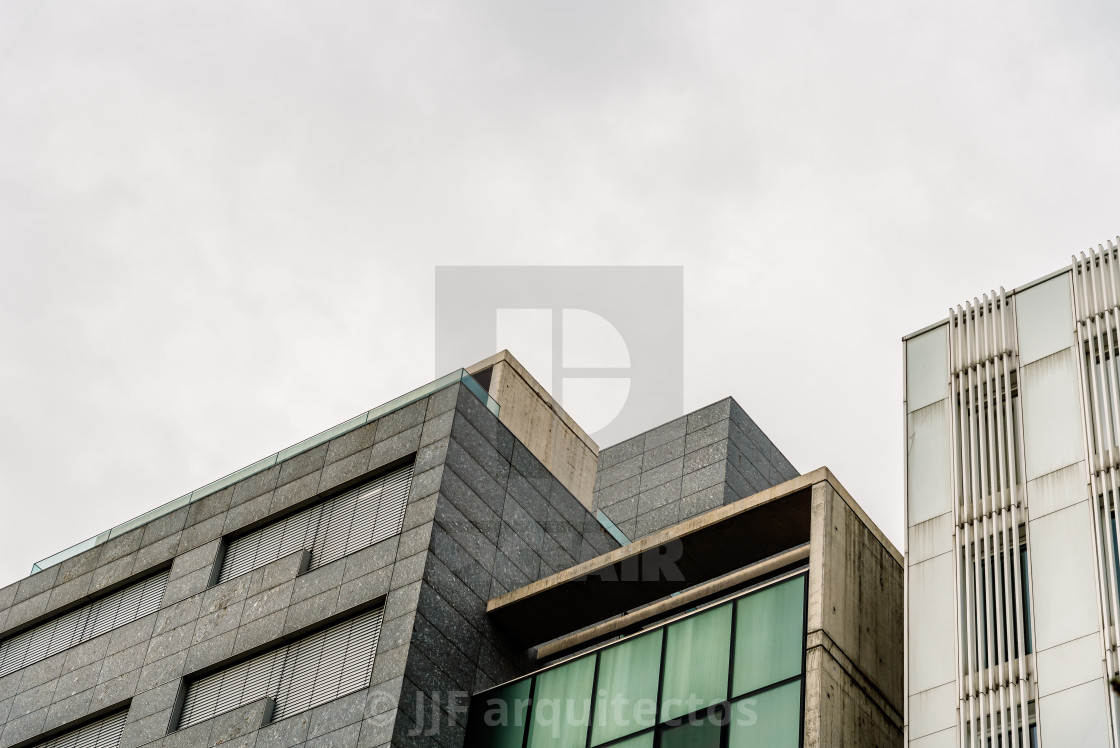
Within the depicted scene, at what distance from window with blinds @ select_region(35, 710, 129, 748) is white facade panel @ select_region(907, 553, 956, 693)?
1950cm

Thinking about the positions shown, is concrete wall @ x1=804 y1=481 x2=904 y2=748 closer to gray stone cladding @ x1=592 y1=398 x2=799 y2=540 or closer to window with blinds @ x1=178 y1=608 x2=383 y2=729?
window with blinds @ x1=178 y1=608 x2=383 y2=729

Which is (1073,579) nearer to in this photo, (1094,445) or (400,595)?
(1094,445)

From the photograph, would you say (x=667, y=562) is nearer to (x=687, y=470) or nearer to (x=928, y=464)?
(x=928, y=464)

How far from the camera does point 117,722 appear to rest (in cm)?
3584

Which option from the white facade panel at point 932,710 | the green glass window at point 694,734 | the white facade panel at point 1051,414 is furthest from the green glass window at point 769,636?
the white facade panel at point 1051,414

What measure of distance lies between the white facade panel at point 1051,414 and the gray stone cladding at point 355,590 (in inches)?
487

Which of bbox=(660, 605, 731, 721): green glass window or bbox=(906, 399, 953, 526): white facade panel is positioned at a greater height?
bbox=(906, 399, 953, 526): white facade panel

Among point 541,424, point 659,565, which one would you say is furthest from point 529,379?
point 659,565

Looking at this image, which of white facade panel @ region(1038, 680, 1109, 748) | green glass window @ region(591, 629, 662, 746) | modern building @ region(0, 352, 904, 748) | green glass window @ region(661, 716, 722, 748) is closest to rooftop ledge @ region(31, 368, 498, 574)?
modern building @ region(0, 352, 904, 748)

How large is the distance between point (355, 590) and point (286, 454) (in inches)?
255

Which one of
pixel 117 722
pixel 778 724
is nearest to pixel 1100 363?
pixel 778 724

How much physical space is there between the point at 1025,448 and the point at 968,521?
1.81 m

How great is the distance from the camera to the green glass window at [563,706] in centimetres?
2962

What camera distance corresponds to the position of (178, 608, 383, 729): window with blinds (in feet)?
104
